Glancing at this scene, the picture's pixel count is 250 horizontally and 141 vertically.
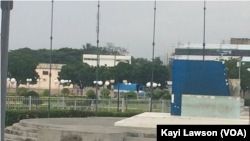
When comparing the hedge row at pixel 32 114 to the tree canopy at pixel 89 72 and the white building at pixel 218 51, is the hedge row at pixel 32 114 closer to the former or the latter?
the tree canopy at pixel 89 72

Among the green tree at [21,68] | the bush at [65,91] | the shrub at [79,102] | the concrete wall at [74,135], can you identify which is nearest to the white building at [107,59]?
the green tree at [21,68]

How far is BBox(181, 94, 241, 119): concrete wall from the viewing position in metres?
9.27

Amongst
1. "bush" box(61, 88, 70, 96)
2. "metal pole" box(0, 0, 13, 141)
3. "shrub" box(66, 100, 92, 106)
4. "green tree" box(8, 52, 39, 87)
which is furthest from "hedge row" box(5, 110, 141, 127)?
"green tree" box(8, 52, 39, 87)

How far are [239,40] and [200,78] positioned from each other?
1744 inches

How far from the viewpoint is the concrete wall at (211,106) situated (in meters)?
9.27

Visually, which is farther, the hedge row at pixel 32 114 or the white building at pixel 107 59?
the white building at pixel 107 59

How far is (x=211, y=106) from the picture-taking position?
9375 mm

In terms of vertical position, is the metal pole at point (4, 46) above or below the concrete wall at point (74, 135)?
above

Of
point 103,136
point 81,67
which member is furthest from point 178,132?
point 81,67

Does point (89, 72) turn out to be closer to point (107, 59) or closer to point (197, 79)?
point (107, 59)

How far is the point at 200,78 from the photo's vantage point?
974cm

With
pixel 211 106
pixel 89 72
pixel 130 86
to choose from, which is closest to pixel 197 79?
pixel 211 106

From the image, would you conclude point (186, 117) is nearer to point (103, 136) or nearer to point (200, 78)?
point (200, 78)

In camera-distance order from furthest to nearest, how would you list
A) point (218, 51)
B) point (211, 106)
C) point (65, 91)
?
1. point (218, 51)
2. point (65, 91)
3. point (211, 106)
